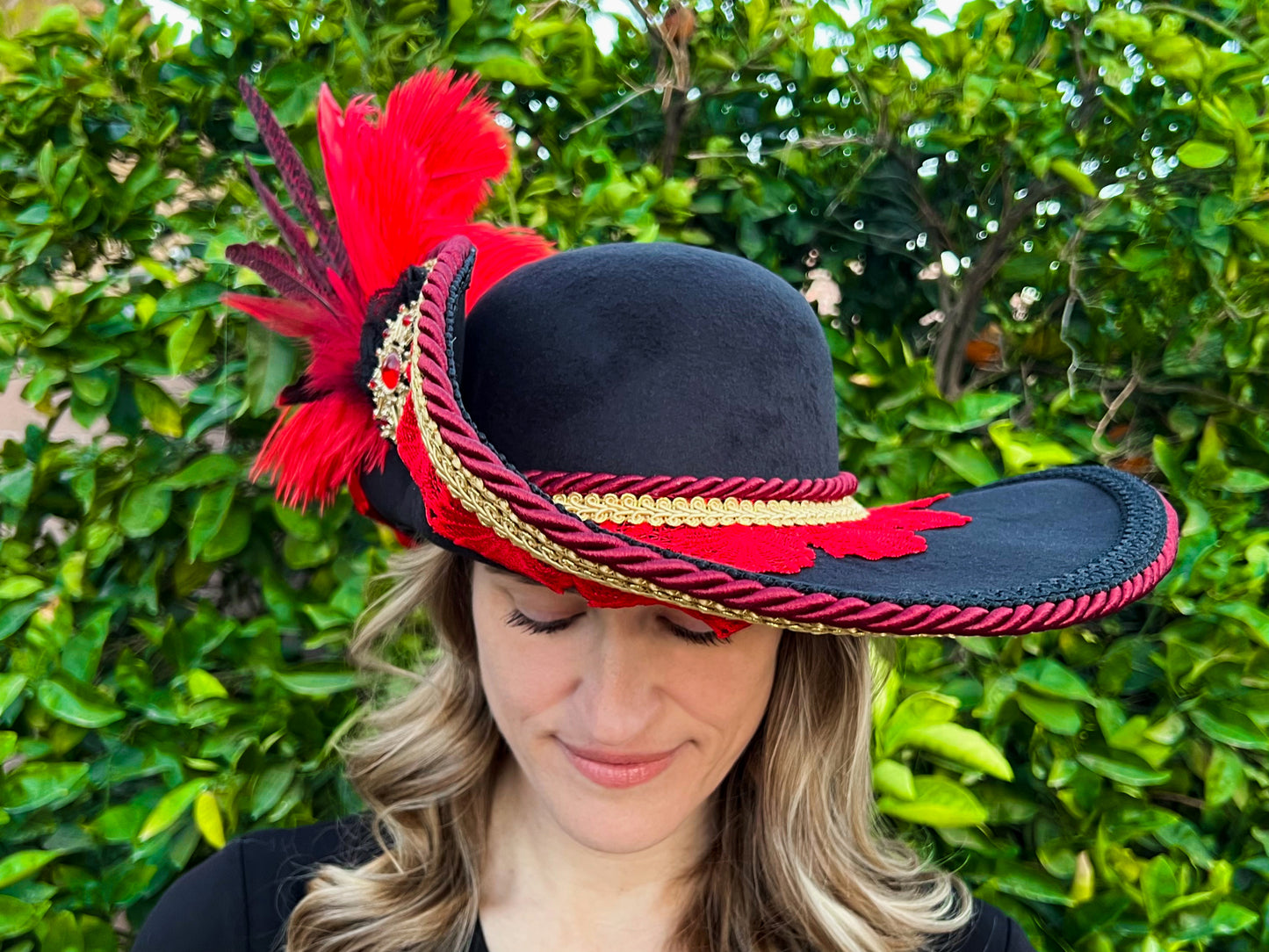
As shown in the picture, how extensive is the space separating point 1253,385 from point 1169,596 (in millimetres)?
497

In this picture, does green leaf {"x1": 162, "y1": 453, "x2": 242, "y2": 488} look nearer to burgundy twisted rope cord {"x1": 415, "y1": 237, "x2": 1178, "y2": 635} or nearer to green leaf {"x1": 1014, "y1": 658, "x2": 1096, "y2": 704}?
burgundy twisted rope cord {"x1": 415, "y1": 237, "x2": 1178, "y2": 635}

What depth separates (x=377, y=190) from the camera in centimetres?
112

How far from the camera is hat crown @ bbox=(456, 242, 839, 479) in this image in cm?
93

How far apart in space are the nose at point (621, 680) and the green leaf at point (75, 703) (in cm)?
97

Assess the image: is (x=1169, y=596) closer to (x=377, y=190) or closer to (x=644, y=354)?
(x=644, y=354)

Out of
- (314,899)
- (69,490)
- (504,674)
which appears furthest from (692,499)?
(69,490)

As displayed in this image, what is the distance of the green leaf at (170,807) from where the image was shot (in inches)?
55.4

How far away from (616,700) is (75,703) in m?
1.05

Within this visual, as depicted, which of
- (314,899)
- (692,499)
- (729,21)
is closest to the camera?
(692,499)

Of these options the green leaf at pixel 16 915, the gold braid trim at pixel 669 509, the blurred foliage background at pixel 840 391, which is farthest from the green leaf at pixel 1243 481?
the green leaf at pixel 16 915

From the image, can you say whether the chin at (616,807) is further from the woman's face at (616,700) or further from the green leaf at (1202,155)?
the green leaf at (1202,155)

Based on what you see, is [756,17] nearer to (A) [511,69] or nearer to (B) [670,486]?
(A) [511,69]

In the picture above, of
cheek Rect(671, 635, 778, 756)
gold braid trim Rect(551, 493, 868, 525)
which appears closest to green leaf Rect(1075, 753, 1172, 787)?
cheek Rect(671, 635, 778, 756)

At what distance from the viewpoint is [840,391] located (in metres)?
1.75
